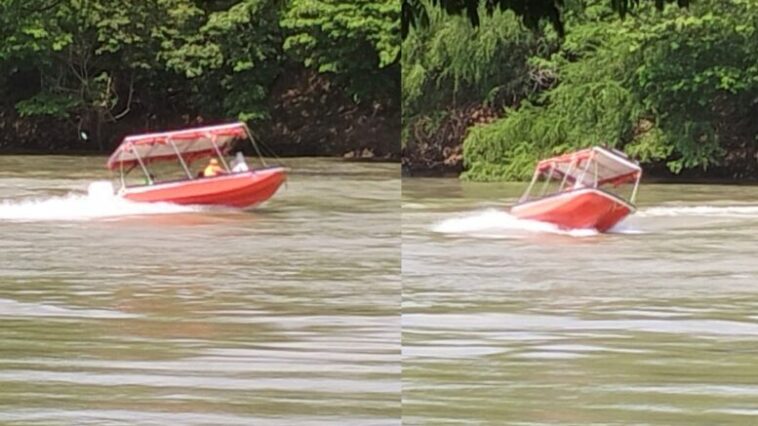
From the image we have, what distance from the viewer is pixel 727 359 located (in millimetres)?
7406

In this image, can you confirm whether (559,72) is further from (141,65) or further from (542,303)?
(141,65)

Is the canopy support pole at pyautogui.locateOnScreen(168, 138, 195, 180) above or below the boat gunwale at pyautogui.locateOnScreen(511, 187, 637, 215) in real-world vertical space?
above

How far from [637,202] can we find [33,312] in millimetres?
5905

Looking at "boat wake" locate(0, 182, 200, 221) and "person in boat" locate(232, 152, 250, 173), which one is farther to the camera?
"person in boat" locate(232, 152, 250, 173)

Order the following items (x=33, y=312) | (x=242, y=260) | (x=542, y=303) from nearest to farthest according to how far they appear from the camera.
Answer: (x=33, y=312)
(x=542, y=303)
(x=242, y=260)

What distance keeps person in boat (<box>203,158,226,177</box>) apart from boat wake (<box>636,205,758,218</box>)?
3.40m

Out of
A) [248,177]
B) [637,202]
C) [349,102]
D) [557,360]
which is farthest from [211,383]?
[637,202]

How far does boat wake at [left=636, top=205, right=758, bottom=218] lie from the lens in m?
12.5

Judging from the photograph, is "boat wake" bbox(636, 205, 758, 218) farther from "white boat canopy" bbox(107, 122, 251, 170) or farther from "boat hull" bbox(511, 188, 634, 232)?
"white boat canopy" bbox(107, 122, 251, 170)

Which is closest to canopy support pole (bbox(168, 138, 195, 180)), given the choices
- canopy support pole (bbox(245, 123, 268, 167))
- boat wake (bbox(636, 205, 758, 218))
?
canopy support pole (bbox(245, 123, 268, 167))

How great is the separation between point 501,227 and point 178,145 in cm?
Result: 300

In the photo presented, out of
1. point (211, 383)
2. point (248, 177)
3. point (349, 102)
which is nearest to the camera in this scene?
point (211, 383)

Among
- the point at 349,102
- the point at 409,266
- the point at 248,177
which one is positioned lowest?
the point at 409,266

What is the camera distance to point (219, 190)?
41.0 feet
